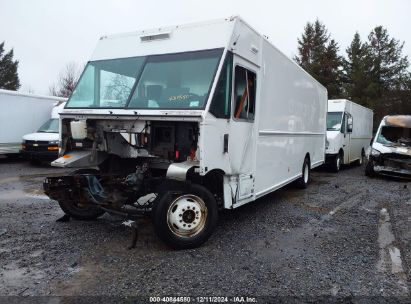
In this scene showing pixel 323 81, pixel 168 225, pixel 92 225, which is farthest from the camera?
pixel 323 81

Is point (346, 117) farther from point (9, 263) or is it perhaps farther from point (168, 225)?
point (9, 263)

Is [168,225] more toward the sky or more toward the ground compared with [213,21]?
more toward the ground

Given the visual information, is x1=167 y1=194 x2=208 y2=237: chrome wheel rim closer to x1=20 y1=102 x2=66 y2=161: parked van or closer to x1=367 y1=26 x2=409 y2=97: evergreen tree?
x1=20 y1=102 x2=66 y2=161: parked van

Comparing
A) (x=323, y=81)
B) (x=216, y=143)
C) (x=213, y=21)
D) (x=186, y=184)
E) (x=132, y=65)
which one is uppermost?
(x=323, y=81)

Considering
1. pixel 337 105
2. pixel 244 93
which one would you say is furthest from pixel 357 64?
pixel 244 93

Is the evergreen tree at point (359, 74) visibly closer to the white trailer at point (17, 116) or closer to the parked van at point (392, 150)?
the parked van at point (392, 150)

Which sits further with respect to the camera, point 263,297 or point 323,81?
point 323,81

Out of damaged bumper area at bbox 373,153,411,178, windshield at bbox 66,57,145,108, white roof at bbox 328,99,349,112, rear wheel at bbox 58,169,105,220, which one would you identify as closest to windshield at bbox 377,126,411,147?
damaged bumper area at bbox 373,153,411,178

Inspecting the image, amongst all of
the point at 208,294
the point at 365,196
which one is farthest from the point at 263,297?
the point at 365,196

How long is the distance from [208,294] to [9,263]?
2441 millimetres

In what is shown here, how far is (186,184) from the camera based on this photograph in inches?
192

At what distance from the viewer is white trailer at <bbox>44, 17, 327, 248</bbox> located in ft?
16.0

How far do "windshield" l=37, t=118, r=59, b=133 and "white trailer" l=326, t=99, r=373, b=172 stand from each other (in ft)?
34.5

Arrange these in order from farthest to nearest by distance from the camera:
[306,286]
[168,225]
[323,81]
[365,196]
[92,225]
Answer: [323,81] → [365,196] → [92,225] → [168,225] → [306,286]
